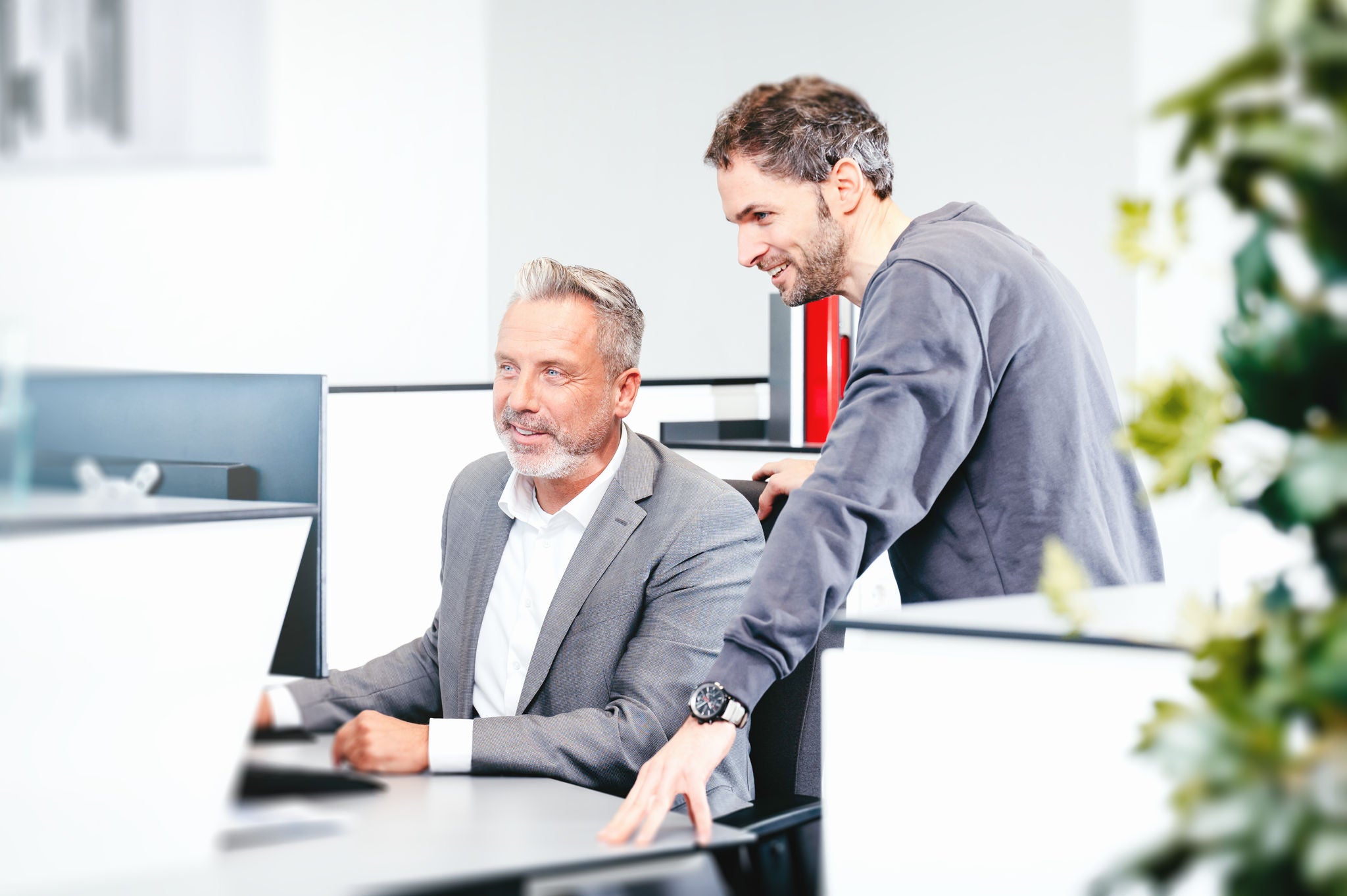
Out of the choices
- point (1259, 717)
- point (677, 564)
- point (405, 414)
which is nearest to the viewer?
point (1259, 717)

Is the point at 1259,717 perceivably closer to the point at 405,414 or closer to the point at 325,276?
the point at 405,414

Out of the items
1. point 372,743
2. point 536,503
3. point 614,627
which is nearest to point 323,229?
point 536,503

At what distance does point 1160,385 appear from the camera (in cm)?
58

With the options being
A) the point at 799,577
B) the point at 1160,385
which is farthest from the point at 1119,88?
the point at 1160,385

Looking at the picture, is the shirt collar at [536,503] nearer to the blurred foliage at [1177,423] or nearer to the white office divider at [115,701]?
the white office divider at [115,701]

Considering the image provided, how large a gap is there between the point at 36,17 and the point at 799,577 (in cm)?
84

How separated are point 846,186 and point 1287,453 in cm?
123

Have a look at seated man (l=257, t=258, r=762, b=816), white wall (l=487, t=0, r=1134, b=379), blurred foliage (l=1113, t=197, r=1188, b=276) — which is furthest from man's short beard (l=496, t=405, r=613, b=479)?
white wall (l=487, t=0, r=1134, b=379)

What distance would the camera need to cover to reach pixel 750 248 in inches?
68.7

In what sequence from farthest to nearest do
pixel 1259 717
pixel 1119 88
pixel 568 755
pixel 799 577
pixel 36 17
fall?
pixel 1119 88 < pixel 568 755 < pixel 799 577 < pixel 36 17 < pixel 1259 717

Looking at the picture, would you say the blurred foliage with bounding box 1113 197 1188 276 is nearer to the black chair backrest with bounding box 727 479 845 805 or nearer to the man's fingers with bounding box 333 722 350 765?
the man's fingers with bounding box 333 722 350 765

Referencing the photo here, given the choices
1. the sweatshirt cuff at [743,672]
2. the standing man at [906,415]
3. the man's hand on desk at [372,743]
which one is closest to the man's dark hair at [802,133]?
the standing man at [906,415]

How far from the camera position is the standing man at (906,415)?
132cm

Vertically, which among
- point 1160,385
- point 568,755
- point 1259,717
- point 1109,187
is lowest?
point 568,755
